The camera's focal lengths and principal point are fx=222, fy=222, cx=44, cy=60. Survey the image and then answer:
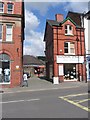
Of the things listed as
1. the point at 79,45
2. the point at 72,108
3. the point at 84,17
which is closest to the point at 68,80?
the point at 79,45

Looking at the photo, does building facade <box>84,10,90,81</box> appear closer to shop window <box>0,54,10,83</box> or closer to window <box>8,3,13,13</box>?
window <box>8,3,13,13</box>

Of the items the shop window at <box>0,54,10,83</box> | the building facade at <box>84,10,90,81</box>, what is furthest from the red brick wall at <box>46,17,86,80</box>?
the shop window at <box>0,54,10,83</box>

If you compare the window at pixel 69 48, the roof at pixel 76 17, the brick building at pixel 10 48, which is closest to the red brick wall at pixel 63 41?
the window at pixel 69 48

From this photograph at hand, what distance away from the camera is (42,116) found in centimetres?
909

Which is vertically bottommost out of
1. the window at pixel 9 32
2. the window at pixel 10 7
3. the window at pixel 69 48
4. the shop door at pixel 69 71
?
the shop door at pixel 69 71

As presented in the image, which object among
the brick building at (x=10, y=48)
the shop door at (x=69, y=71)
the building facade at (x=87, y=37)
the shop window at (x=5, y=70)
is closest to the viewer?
the brick building at (x=10, y=48)

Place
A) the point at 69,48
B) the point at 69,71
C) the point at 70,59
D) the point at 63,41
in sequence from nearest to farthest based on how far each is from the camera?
the point at 70,59
the point at 63,41
the point at 69,48
the point at 69,71

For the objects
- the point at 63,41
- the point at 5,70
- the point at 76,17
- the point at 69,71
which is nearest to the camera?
the point at 5,70

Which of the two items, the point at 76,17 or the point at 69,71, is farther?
the point at 76,17

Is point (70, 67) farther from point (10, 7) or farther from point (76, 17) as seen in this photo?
point (10, 7)

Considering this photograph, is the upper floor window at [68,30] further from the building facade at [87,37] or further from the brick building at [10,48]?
the brick building at [10,48]

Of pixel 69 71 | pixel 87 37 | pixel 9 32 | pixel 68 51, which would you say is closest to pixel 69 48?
pixel 68 51

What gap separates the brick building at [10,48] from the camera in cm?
2394

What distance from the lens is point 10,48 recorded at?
2409cm
